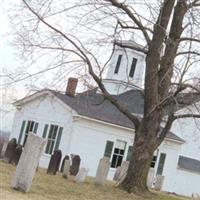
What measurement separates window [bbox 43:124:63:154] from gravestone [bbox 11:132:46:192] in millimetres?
23308

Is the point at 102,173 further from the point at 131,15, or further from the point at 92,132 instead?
the point at 92,132

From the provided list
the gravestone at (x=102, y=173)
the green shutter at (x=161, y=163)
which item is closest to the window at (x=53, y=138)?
the green shutter at (x=161, y=163)

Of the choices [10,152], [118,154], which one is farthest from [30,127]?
[10,152]

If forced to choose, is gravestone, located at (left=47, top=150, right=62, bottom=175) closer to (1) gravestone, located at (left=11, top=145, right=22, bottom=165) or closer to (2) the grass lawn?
(1) gravestone, located at (left=11, top=145, right=22, bottom=165)

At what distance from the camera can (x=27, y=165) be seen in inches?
496

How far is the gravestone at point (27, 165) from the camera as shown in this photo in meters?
12.6

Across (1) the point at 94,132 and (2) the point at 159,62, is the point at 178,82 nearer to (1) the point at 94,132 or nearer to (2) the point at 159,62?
(2) the point at 159,62

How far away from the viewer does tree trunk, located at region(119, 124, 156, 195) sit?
1853cm

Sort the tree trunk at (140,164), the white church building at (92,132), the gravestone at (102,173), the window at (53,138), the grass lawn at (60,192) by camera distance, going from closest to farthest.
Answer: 1. the grass lawn at (60,192)
2. the tree trunk at (140,164)
3. the gravestone at (102,173)
4. the white church building at (92,132)
5. the window at (53,138)

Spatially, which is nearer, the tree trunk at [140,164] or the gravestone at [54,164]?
the tree trunk at [140,164]

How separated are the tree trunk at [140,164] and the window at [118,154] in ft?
60.2

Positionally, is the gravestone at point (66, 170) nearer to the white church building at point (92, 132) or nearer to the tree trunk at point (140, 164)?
the tree trunk at point (140, 164)

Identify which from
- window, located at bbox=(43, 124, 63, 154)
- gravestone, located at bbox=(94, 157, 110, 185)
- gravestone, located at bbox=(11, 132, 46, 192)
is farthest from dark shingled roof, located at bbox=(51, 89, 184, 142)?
gravestone, located at bbox=(11, 132, 46, 192)

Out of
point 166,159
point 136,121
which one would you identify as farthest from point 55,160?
point 166,159
